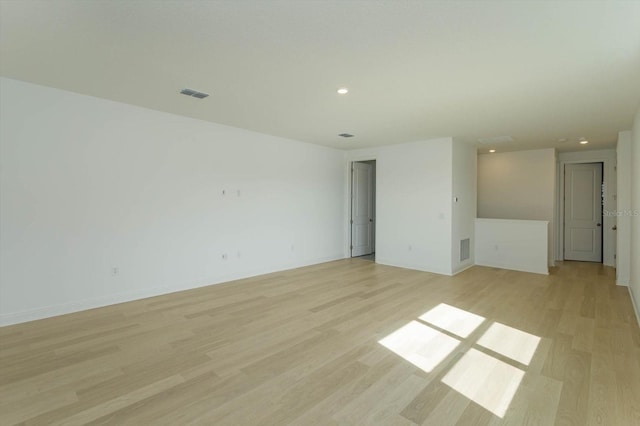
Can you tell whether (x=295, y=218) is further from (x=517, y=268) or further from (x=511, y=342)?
(x=517, y=268)

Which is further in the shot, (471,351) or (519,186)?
(519,186)

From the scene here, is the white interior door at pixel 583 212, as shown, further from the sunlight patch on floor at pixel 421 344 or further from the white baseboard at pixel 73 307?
the white baseboard at pixel 73 307

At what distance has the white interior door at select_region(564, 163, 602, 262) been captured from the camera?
7.53 meters

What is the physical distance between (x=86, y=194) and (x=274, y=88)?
2.77 meters

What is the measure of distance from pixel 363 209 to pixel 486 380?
19.8ft

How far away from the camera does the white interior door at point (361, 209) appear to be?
808 centimetres

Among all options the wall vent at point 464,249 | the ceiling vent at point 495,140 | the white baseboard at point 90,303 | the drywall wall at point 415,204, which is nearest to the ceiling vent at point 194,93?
the white baseboard at point 90,303

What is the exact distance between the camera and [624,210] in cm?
547

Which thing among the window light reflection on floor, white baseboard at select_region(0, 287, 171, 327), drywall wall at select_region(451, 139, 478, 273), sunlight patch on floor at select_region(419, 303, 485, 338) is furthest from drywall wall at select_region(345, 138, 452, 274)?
white baseboard at select_region(0, 287, 171, 327)

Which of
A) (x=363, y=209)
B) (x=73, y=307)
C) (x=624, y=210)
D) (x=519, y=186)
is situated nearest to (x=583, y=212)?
(x=519, y=186)

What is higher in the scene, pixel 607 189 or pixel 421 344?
pixel 607 189

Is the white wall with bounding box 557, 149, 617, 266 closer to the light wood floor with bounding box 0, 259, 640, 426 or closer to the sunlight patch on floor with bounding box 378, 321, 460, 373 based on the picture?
the light wood floor with bounding box 0, 259, 640, 426

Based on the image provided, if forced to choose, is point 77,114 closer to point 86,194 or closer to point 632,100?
point 86,194

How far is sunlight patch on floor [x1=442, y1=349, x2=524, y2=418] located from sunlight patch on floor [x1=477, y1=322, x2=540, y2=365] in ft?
0.71
